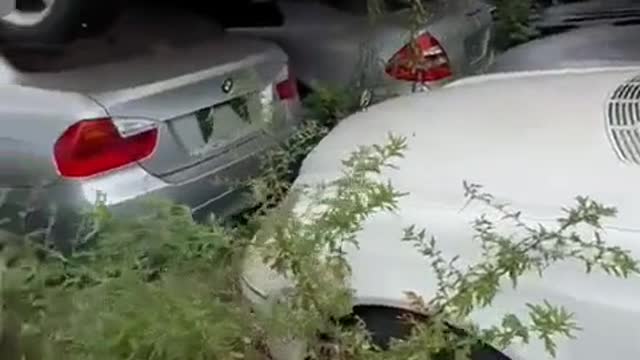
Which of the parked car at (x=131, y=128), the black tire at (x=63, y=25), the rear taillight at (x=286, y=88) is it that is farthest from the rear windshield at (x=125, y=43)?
the rear taillight at (x=286, y=88)

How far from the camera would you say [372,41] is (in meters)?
6.50

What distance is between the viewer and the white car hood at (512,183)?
9.80 ft

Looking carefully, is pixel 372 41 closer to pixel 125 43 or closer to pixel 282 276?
pixel 125 43

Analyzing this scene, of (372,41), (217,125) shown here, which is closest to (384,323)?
(217,125)

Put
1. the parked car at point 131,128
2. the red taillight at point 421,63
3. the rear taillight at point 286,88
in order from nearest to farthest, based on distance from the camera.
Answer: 1. the parked car at point 131,128
2. the rear taillight at point 286,88
3. the red taillight at point 421,63

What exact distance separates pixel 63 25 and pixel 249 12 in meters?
1.43

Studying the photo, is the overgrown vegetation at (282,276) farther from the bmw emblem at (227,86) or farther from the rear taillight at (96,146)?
the bmw emblem at (227,86)

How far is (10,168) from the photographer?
489cm

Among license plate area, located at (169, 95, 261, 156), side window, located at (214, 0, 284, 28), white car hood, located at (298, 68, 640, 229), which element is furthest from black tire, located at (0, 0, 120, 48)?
white car hood, located at (298, 68, 640, 229)

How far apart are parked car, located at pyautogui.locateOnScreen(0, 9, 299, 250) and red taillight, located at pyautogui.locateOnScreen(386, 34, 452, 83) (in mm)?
957

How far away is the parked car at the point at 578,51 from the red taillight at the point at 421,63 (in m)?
0.27

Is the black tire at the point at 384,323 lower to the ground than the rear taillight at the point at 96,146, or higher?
higher

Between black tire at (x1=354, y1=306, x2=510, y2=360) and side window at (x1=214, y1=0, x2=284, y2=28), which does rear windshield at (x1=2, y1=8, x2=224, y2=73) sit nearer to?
side window at (x1=214, y1=0, x2=284, y2=28)

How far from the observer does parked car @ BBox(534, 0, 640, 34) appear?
23.5 ft
